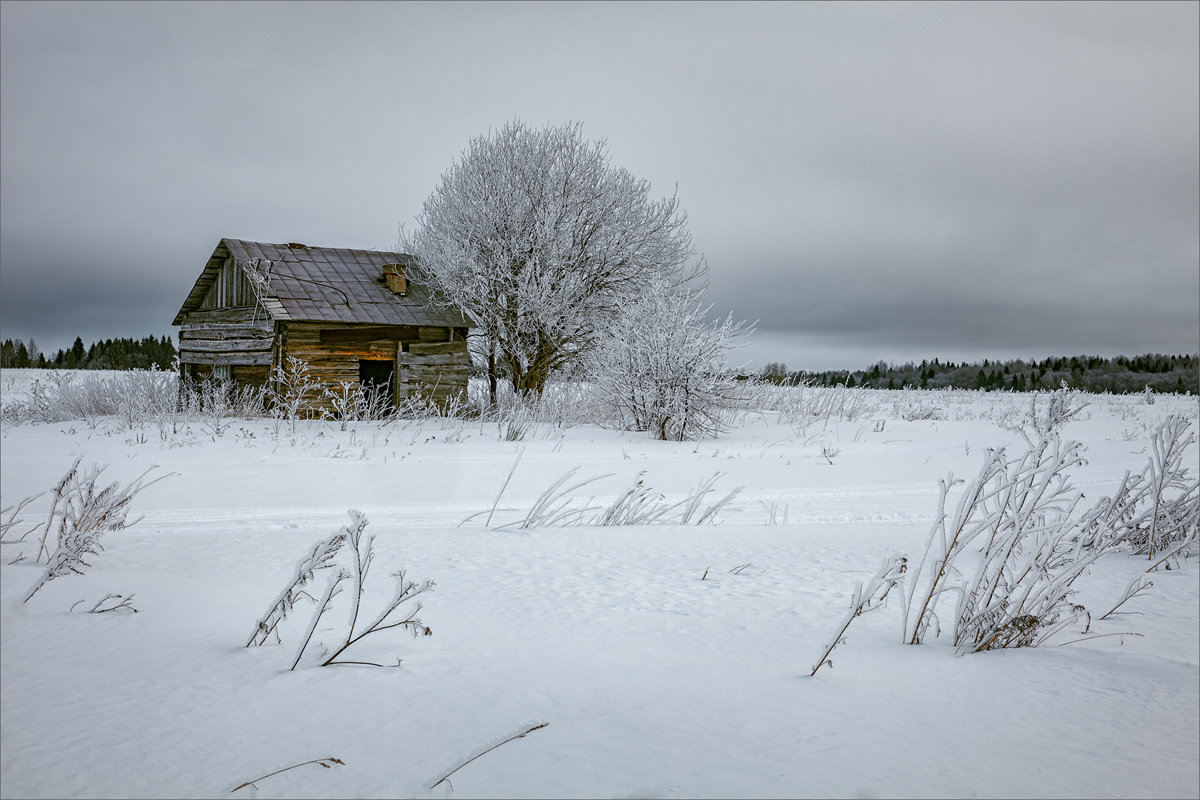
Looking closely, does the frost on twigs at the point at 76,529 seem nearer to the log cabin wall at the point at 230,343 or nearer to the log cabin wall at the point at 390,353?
the log cabin wall at the point at 390,353

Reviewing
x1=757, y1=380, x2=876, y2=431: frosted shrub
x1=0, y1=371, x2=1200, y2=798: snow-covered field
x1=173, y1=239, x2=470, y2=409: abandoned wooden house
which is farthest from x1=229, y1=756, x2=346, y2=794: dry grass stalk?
x1=173, y1=239, x2=470, y2=409: abandoned wooden house

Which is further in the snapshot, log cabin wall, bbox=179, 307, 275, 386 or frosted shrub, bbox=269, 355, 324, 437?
log cabin wall, bbox=179, 307, 275, 386

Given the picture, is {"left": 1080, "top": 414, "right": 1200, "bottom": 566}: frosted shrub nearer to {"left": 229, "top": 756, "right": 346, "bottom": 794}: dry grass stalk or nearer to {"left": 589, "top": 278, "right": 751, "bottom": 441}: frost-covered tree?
{"left": 229, "top": 756, "right": 346, "bottom": 794}: dry grass stalk

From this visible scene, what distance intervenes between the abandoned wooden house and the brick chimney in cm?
3

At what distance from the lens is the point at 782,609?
2.59 m

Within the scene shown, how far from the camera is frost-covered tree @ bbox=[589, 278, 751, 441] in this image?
43.0ft

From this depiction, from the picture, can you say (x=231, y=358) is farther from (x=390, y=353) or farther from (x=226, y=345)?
(x=390, y=353)

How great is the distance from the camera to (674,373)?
516 inches

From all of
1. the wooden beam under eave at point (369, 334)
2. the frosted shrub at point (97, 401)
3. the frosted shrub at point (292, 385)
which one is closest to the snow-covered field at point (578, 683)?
the frosted shrub at point (97, 401)

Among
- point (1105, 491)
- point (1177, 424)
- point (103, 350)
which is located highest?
point (103, 350)

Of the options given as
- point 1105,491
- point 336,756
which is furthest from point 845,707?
point 1105,491

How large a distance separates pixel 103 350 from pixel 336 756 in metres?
69.2

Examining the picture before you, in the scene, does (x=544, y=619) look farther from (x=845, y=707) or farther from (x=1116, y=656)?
(x=1116, y=656)

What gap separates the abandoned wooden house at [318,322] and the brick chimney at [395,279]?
0.03m
